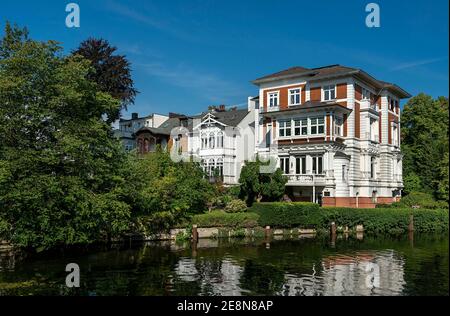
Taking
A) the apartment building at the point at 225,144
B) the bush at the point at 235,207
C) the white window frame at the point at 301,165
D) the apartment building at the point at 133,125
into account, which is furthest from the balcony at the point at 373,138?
the apartment building at the point at 133,125

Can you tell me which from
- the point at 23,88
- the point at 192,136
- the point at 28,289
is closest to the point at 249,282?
the point at 28,289

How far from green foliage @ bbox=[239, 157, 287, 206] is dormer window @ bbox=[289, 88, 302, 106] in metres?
9.67

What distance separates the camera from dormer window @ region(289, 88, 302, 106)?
4866 cm

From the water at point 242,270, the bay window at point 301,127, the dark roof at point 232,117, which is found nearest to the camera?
the water at point 242,270

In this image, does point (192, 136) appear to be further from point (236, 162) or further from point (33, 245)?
point (33, 245)

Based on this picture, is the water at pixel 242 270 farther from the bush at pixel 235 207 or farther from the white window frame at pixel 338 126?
the white window frame at pixel 338 126

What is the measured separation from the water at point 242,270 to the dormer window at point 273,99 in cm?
2181

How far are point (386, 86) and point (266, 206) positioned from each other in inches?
843

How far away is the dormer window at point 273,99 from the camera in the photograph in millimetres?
50188

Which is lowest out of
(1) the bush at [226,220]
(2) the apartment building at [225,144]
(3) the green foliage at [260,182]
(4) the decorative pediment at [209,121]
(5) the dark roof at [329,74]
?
(1) the bush at [226,220]

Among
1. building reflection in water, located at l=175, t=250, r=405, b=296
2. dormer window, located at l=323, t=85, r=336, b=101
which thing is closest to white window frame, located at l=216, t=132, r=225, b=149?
dormer window, located at l=323, t=85, r=336, b=101

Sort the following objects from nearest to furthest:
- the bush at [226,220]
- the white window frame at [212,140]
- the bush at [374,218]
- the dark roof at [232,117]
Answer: the bush at [226,220], the bush at [374,218], the white window frame at [212,140], the dark roof at [232,117]

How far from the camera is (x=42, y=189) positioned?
Answer: 926 inches

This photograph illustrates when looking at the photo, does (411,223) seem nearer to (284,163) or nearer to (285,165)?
(285,165)
